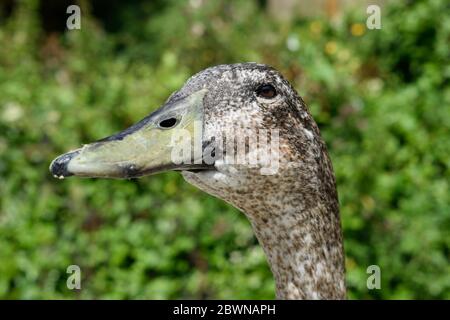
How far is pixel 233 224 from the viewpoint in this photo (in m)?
3.86

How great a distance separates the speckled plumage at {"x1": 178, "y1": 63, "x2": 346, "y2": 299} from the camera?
184 centimetres

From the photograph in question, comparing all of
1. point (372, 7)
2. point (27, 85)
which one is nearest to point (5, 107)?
point (27, 85)

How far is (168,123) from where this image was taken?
1.82 meters

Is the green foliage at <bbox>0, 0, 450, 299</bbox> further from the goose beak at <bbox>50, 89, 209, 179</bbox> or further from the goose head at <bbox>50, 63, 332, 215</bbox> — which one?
the goose beak at <bbox>50, 89, 209, 179</bbox>

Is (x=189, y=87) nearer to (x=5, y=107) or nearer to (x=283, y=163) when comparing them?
(x=283, y=163)

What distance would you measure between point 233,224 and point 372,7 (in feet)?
8.11

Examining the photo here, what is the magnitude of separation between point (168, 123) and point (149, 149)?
0.09 m

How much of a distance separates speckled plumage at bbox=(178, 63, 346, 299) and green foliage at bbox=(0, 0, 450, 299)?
1583 mm

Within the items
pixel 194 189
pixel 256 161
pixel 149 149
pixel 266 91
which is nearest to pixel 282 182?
pixel 256 161

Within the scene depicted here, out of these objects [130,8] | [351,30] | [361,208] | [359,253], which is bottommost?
[359,253]

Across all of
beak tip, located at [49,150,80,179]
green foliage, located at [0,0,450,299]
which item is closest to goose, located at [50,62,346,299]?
beak tip, located at [49,150,80,179]

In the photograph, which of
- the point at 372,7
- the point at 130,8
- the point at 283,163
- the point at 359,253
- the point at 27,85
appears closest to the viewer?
the point at 283,163

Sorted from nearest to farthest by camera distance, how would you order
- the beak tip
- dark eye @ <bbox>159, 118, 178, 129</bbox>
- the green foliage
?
the beak tip → dark eye @ <bbox>159, 118, 178, 129</bbox> → the green foliage

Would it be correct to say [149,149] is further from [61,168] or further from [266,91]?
[266,91]
